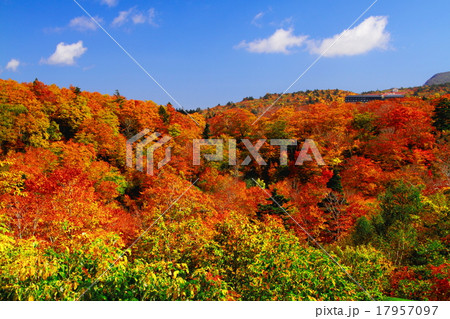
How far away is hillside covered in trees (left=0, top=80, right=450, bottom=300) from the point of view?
5059mm

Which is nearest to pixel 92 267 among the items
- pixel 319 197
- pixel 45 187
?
pixel 45 187

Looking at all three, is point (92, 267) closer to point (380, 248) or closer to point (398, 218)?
point (380, 248)

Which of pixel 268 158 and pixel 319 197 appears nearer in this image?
pixel 319 197

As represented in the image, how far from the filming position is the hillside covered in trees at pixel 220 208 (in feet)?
16.6

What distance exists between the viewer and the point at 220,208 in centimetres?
2041

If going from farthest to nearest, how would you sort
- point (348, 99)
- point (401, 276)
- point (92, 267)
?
point (348, 99), point (401, 276), point (92, 267)

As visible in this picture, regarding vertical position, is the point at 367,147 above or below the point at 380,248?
above

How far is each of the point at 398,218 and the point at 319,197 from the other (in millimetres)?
6711
